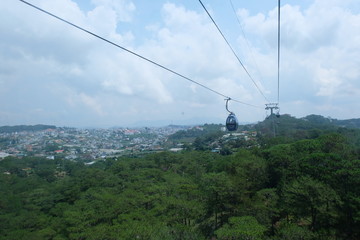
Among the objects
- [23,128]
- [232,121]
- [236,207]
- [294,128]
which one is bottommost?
[236,207]

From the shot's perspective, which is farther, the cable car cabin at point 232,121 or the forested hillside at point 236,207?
the cable car cabin at point 232,121

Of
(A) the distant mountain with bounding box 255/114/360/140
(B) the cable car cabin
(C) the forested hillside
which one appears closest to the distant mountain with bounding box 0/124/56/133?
(A) the distant mountain with bounding box 255/114/360/140

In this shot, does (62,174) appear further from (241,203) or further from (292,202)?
(292,202)

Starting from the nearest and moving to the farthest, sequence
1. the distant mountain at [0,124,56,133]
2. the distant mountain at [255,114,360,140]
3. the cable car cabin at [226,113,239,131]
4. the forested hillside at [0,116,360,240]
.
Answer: the forested hillside at [0,116,360,240], the cable car cabin at [226,113,239,131], the distant mountain at [255,114,360,140], the distant mountain at [0,124,56,133]

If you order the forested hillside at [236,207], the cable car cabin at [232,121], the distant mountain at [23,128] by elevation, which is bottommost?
the forested hillside at [236,207]

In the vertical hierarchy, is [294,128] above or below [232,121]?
below

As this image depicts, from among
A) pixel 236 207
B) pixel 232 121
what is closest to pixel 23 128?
pixel 236 207

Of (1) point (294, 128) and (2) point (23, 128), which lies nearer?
(1) point (294, 128)

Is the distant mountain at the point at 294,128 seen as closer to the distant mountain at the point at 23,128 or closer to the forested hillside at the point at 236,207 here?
the forested hillside at the point at 236,207

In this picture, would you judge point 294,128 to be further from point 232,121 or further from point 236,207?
point 232,121

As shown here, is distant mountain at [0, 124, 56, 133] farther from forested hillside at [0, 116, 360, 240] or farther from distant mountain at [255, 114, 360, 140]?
forested hillside at [0, 116, 360, 240]

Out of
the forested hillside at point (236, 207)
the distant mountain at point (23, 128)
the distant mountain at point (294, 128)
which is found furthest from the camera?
the distant mountain at point (23, 128)

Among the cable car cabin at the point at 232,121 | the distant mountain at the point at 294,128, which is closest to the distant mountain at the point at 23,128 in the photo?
the distant mountain at the point at 294,128
